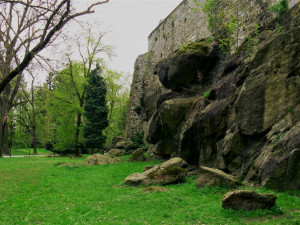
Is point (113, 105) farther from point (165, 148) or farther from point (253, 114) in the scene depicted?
point (253, 114)

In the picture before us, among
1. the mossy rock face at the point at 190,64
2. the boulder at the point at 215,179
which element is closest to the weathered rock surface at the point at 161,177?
the boulder at the point at 215,179

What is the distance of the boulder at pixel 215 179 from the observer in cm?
699

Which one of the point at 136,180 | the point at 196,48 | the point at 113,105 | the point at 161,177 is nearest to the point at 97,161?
the point at 136,180

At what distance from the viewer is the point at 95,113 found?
23594mm

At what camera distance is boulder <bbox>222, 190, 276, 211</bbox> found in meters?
4.94

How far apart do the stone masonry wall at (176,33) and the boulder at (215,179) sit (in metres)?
7.06

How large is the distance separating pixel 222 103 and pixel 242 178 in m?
3.45

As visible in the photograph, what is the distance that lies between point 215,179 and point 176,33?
15659 millimetres

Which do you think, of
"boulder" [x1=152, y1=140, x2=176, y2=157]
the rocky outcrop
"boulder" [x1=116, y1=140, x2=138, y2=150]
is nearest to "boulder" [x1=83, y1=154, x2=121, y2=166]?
"boulder" [x1=152, y1=140, x2=176, y2=157]

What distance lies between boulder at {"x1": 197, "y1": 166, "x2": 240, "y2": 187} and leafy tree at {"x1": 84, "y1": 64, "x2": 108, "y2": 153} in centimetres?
1648

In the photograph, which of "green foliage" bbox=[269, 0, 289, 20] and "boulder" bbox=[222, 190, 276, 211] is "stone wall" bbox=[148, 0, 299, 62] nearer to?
"green foliage" bbox=[269, 0, 289, 20]

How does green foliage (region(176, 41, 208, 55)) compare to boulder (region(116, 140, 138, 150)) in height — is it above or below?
above

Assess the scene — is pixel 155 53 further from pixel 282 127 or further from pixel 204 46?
pixel 282 127

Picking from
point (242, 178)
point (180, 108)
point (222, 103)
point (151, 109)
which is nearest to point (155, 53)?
point (151, 109)
